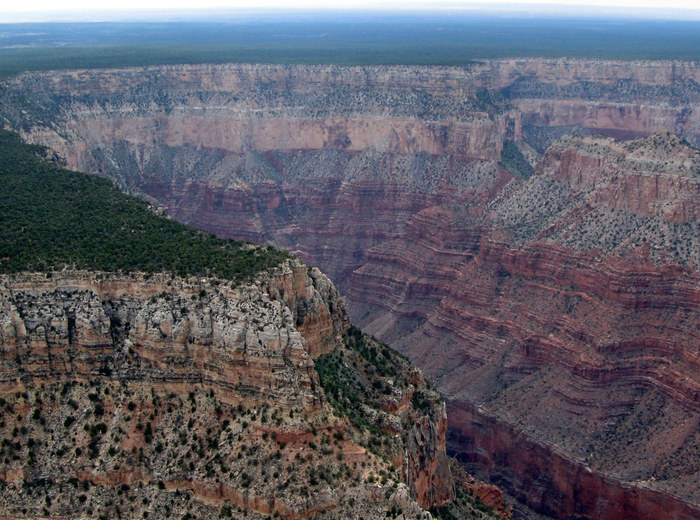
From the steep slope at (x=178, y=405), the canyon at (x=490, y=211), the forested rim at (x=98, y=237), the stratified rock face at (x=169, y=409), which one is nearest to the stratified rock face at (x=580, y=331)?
the canyon at (x=490, y=211)

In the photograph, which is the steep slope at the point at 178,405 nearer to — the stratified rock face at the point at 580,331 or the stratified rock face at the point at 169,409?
the stratified rock face at the point at 169,409

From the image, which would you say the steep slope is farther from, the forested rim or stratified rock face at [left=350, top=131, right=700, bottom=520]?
stratified rock face at [left=350, top=131, right=700, bottom=520]

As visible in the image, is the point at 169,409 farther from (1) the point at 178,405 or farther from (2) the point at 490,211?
(2) the point at 490,211

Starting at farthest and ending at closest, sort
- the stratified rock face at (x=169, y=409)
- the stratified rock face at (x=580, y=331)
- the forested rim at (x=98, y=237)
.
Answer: the stratified rock face at (x=580, y=331) < the forested rim at (x=98, y=237) < the stratified rock face at (x=169, y=409)

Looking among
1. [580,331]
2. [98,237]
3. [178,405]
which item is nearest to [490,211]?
[580,331]

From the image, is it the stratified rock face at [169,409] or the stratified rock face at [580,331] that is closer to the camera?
the stratified rock face at [169,409]

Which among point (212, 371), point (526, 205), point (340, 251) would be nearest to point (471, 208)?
point (526, 205)

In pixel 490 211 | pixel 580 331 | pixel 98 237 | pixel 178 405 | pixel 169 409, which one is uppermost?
pixel 98 237
